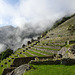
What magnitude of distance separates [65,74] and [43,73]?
1.72 m

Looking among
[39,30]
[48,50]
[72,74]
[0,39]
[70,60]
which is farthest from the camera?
[0,39]

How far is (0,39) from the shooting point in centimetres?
13725

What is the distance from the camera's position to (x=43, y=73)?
7.39 m

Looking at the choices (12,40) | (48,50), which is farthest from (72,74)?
(12,40)

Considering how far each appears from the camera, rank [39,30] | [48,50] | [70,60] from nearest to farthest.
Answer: [70,60] < [48,50] < [39,30]

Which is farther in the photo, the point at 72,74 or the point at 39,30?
the point at 39,30

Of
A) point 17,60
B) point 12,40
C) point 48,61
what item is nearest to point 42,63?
point 48,61

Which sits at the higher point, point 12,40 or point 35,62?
point 12,40

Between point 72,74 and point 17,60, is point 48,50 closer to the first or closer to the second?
point 17,60

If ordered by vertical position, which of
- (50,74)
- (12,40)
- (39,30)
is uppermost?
(39,30)

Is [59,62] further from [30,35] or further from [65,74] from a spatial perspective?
[30,35]

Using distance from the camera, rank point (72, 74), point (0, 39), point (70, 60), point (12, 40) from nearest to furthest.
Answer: point (72, 74), point (70, 60), point (12, 40), point (0, 39)

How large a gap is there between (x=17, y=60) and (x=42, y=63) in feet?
49.9

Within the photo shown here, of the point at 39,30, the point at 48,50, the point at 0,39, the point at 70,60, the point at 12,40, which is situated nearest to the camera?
the point at 70,60
